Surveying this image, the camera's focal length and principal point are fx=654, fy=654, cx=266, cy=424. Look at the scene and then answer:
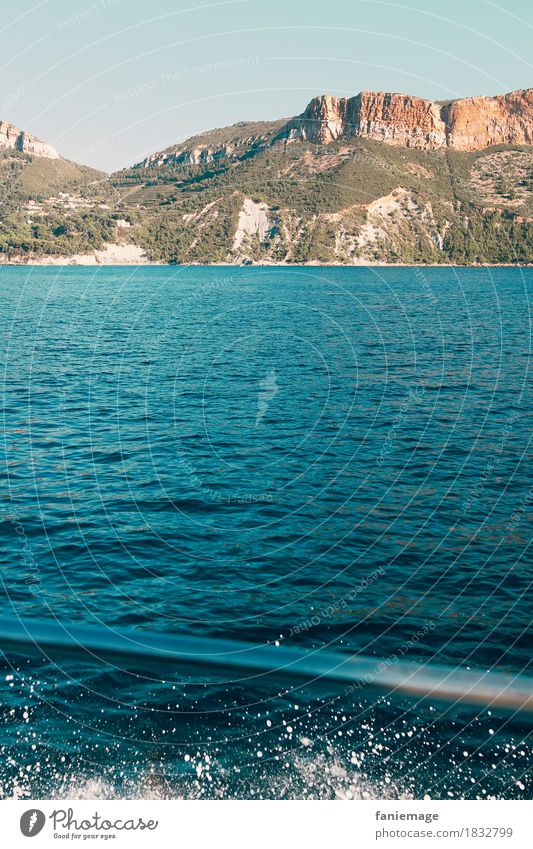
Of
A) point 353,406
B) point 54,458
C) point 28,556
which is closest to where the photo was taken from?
point 28,556

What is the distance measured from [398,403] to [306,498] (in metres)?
22.6

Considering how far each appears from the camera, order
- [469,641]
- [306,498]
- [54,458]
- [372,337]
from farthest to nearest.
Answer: [372,337] → [54,458] → [306,498] → [469,641]

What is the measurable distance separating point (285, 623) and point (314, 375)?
45.5m

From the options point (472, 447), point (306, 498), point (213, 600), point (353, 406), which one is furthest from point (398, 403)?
point (213, 600)

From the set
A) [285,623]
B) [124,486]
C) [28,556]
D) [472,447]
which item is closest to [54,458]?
[124,486]

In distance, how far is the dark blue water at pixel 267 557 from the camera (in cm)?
1326

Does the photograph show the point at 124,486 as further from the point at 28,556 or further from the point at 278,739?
the point at 278,739

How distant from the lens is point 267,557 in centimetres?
2433

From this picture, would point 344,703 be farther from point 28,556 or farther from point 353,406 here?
point 353,406

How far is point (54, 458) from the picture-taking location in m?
35.5

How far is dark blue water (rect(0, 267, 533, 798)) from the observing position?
13.3 meters

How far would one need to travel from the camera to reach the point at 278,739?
1381 cm

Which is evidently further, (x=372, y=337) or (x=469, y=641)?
(x=372, y=337)

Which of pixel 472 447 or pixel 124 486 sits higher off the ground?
pixel 472 447
